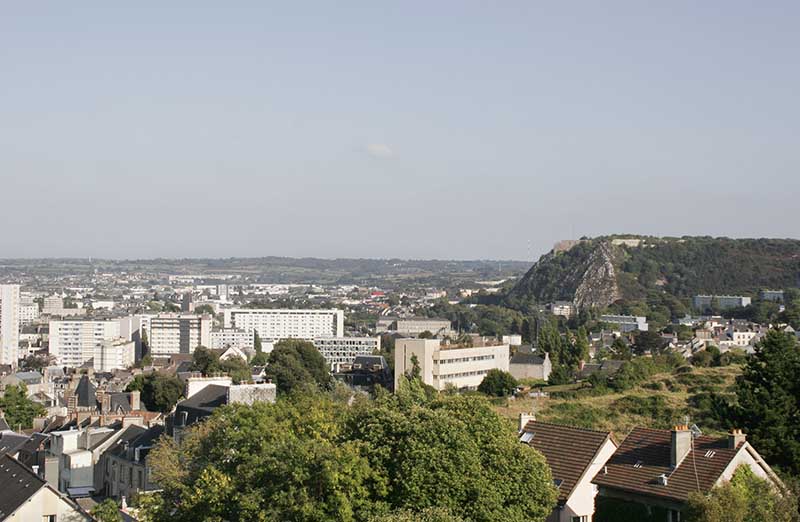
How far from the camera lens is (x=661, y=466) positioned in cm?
2723

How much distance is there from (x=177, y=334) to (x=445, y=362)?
89.0m

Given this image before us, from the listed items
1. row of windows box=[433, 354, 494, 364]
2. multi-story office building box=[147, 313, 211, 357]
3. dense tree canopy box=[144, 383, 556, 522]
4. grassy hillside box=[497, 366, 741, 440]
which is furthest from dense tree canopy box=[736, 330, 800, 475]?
multi-story office building box=[147, 313, 211, 357]

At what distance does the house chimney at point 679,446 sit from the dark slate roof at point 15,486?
51.8 feet

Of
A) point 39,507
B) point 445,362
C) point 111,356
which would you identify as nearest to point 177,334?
point 111,356

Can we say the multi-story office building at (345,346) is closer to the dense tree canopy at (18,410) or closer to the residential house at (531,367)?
the residential house at (531,367)

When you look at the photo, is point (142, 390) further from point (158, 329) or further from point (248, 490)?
point (158, 329)

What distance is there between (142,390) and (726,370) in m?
36.9

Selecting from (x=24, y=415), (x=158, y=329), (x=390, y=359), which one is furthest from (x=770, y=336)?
(x=158, y=329)

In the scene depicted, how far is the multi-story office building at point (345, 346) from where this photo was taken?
15162 cm

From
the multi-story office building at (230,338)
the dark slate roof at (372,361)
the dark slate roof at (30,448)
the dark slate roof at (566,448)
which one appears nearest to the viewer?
the dark slate roof at (566,448)

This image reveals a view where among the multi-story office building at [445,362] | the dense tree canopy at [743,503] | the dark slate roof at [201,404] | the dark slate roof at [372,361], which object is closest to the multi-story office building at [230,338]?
the dark slate roof at [372,361]

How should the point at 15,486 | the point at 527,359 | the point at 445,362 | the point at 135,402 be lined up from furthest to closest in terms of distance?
the point at 527,359 < the point at 445,362 < the point at 135,402 < the point at 15,486

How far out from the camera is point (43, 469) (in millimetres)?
38062

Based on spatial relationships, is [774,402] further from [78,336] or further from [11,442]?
[78,336]
